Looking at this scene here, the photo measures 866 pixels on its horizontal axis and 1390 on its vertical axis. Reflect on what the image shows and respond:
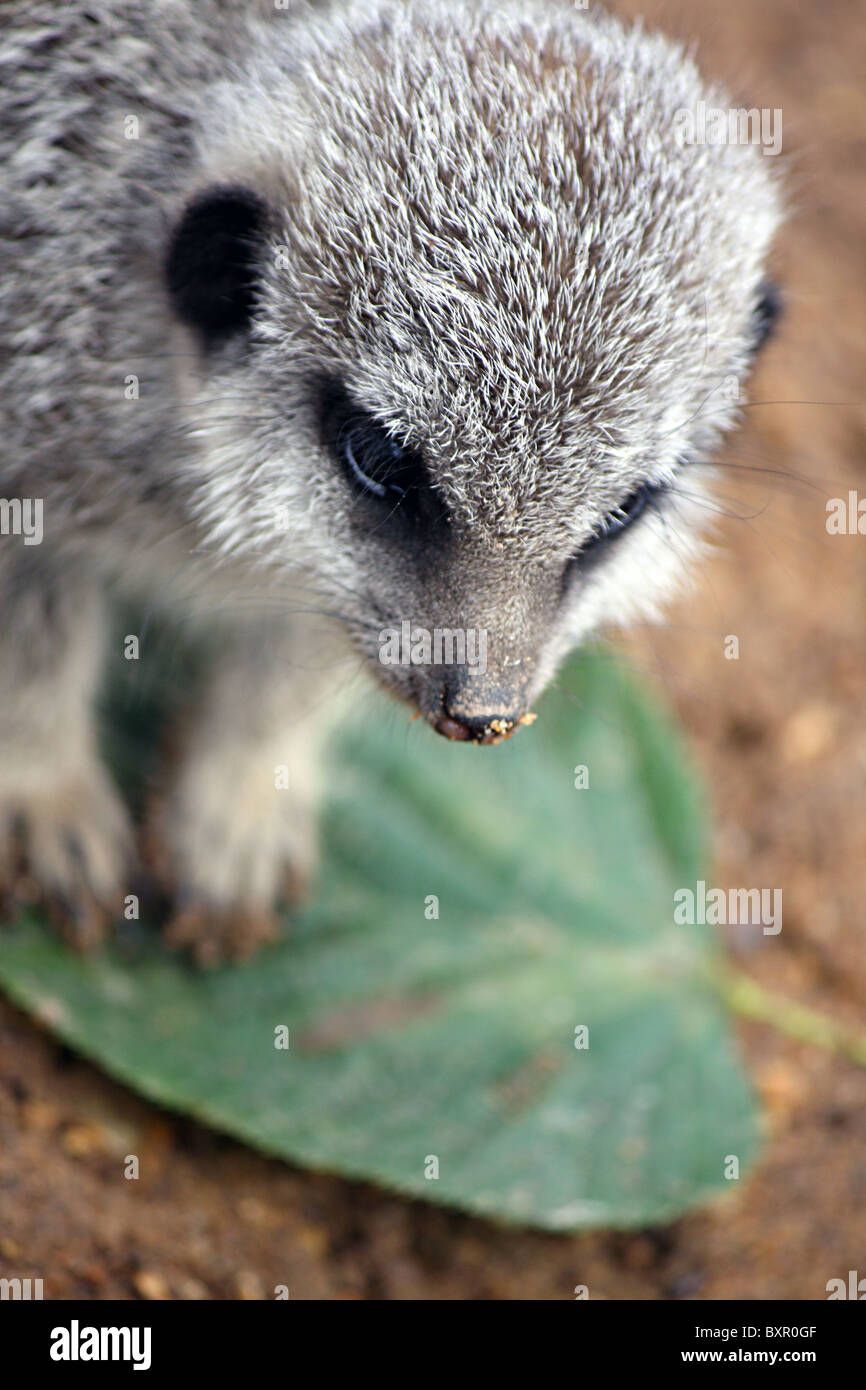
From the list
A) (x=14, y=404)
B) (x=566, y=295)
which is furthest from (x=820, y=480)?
(x=14, y=404)

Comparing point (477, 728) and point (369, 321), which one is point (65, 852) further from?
point (369, 321)

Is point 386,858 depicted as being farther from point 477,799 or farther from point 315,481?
point 315,481

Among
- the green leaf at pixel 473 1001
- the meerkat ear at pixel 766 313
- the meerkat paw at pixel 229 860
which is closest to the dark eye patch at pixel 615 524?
the meerkat ear at pixel 766 313

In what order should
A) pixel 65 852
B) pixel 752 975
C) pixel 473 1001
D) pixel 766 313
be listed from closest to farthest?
pixel 766 313 → pixel 65 852 → pixel 473 1001 → pixel 752 975

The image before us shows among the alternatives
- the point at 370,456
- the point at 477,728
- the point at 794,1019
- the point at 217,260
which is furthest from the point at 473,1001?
the point at 217,260

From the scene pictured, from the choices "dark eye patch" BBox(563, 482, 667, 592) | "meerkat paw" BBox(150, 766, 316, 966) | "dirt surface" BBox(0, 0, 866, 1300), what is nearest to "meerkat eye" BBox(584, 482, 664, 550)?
"dark eye patch" BBox(563, 482, 667, 592)
